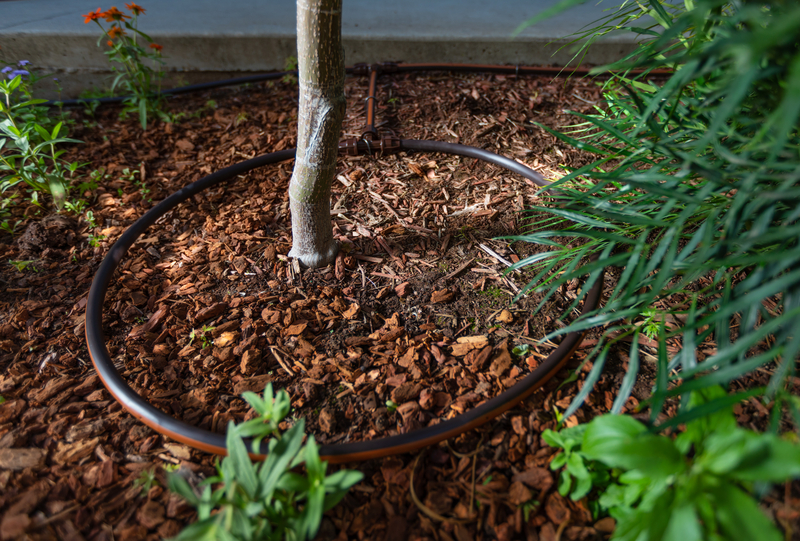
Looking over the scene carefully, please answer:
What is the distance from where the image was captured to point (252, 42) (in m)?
2.70

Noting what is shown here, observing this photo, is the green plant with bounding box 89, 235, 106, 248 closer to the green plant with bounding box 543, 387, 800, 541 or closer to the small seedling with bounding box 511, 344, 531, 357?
the small seedling with bounding box 511, 344, 531, 357

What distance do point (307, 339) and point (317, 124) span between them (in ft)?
2.21

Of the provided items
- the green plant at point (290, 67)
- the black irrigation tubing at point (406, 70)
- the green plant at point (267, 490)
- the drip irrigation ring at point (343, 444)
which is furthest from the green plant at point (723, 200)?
the green plant at point (290, 67)

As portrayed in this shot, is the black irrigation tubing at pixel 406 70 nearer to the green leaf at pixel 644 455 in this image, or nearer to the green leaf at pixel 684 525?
the green leaf at pixel 644 455

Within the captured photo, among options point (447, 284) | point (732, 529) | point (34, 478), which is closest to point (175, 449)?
point (34, 478)

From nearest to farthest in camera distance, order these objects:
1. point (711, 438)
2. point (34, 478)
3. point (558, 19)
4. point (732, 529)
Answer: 1. point (732, 529)
2. point (711, 438)
3. point (34, 478)
4. point (558, 19)

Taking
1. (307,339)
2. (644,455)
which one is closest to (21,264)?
(307,339)

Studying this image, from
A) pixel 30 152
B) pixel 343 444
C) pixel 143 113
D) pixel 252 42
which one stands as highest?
pixel 252 42

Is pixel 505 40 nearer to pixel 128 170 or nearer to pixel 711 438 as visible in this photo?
pixel 128 170

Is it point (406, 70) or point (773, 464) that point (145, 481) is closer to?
point (773, 464)

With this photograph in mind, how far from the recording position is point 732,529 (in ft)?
2.02

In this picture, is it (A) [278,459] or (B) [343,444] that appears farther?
(B) [343,444]

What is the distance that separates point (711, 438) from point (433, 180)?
144cm

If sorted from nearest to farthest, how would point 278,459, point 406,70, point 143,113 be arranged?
point 278,459 < point 143,113 < point 406,70
